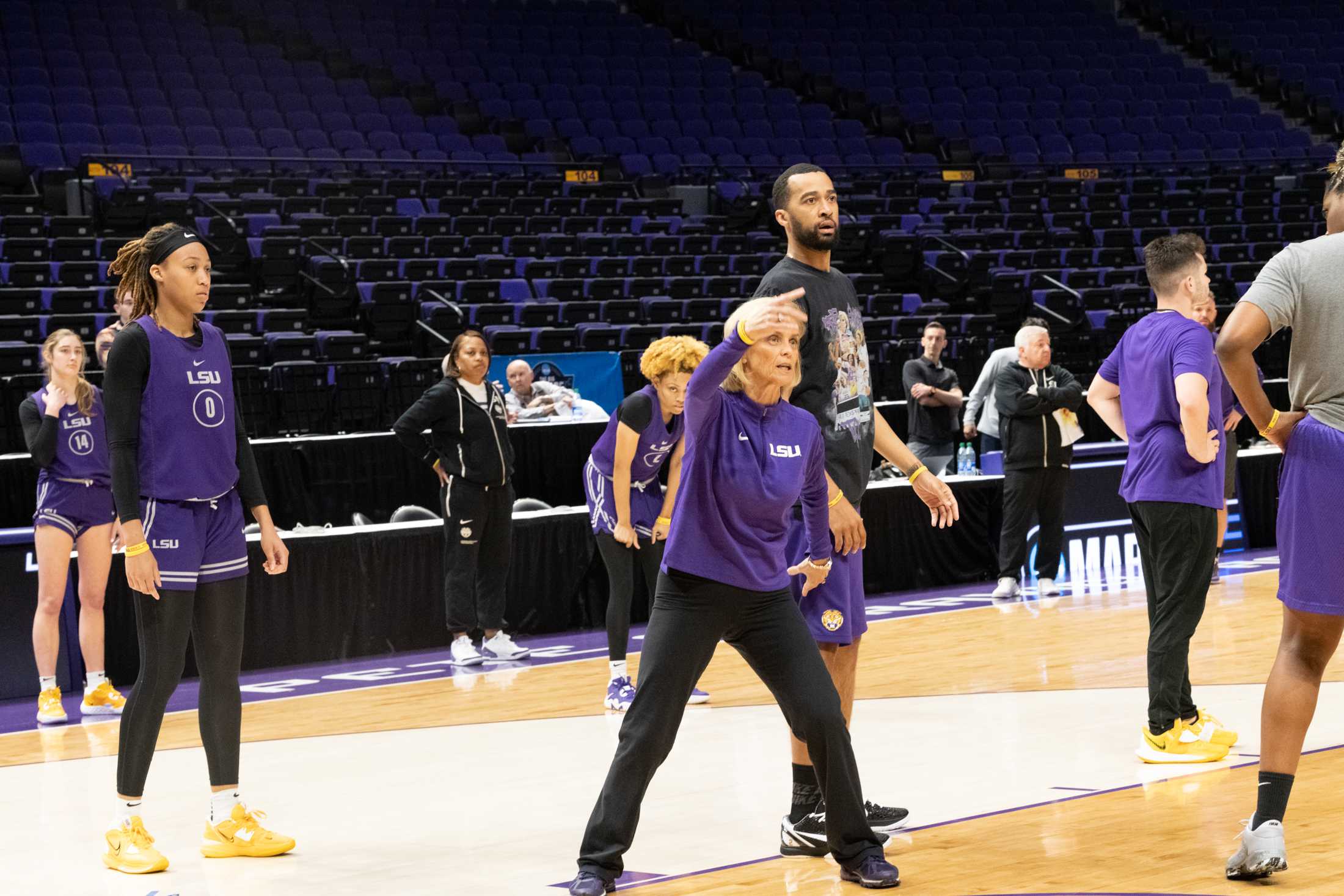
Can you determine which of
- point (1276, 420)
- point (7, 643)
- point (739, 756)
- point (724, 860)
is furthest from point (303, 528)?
point (1276, 420)

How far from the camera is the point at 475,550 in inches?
358

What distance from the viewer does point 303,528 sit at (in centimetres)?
955

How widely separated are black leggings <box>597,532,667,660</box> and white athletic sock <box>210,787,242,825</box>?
2.73 m

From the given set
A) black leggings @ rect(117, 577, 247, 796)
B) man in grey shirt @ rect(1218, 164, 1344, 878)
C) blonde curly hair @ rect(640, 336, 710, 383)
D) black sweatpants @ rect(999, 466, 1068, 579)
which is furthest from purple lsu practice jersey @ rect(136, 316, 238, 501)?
black sweatpants @ rect(999, 466, 1068, 579)

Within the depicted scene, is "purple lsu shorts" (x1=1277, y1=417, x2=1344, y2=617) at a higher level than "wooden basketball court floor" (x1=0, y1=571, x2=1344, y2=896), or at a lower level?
higher

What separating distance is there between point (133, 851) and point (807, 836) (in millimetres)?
1902

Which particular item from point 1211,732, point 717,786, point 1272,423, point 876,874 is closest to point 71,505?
point 717,786

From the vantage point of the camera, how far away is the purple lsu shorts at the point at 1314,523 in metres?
3.89

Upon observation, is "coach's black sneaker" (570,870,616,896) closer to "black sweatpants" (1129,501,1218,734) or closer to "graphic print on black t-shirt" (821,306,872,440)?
"graphic print on black t-shirt" (821,306,872,440)

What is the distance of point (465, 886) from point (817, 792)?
99 centimetres

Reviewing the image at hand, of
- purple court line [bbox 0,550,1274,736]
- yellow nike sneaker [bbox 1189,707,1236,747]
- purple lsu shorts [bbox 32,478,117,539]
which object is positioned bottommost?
purple court line [bbox 0,550,1274,736]

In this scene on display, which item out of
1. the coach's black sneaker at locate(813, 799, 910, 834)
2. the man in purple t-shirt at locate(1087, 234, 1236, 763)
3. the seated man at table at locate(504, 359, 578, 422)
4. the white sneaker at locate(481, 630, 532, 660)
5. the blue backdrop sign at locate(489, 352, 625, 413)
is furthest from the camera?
the blue backdrop sign at locate(489, 352, 625, 413)

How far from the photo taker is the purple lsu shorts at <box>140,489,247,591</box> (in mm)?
4648

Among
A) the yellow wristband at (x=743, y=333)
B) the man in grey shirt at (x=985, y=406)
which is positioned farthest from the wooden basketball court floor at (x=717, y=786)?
the man in grey shirt at (x=985, y=406)
